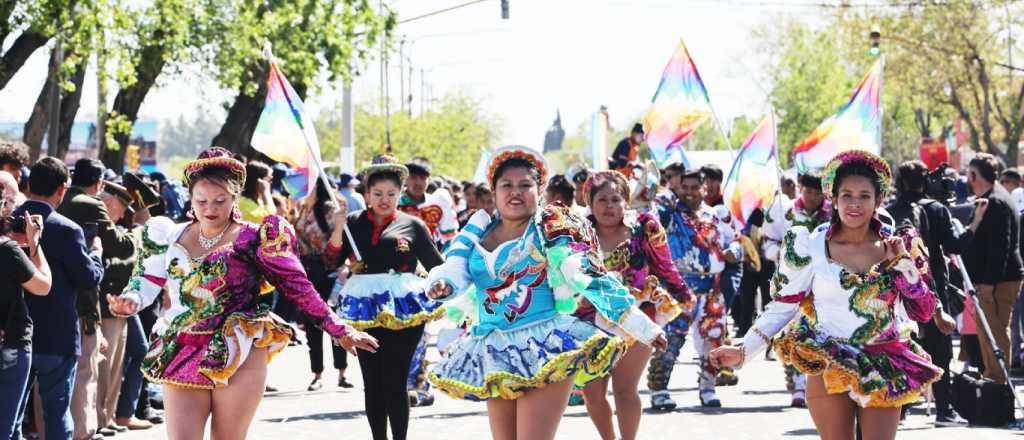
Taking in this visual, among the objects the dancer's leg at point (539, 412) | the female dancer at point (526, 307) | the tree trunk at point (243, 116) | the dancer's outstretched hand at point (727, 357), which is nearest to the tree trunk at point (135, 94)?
the tree trunk at point (243, 116)

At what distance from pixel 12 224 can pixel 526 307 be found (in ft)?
9.23

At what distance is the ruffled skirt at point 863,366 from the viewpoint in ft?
23.2

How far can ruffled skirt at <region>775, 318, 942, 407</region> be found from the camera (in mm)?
7082

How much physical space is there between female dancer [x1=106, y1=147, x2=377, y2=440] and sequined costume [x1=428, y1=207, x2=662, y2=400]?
0.50m

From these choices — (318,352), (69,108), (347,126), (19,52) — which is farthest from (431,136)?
(318,352)

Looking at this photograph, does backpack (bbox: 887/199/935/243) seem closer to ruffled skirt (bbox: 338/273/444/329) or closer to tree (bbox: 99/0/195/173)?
ruffled skirt (bbox: 338/273/444/329)

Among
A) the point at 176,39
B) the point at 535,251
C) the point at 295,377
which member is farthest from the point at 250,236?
the point at 176,39

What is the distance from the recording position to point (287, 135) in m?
10.3

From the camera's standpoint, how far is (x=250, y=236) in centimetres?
754

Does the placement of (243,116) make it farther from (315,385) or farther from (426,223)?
(426,223)

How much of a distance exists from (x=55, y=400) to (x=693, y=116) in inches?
310

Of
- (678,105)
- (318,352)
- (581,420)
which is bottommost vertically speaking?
(581,420)

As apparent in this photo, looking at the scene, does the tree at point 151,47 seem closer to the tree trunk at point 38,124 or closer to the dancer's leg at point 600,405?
the tree trunk at point 38,124

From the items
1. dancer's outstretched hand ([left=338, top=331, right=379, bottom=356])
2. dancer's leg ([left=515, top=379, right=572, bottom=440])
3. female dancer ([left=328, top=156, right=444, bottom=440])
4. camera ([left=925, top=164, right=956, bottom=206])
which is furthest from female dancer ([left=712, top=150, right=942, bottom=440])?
camera ([left=925, top=164, right=956, bottom=206])
